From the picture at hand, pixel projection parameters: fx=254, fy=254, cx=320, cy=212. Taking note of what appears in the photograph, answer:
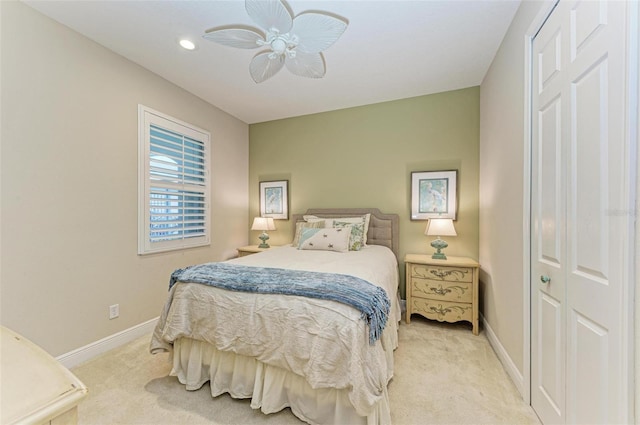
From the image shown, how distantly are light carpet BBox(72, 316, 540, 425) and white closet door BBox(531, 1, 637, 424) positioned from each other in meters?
0.30

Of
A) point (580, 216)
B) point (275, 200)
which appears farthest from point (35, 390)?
point (275, 200)

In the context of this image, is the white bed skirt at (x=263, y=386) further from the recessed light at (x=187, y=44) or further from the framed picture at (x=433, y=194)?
the recessed light at (x=187, y=44)

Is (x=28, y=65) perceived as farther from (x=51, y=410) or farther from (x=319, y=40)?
(x=51, y=410)

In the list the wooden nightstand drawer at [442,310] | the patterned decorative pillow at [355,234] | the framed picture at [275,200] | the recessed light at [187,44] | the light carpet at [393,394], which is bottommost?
the light carpet at [393,394]

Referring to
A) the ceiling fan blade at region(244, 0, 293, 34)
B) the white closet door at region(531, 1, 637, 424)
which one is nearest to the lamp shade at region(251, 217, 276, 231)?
the ceiling fan blade at region(244, 0, 293, 34)

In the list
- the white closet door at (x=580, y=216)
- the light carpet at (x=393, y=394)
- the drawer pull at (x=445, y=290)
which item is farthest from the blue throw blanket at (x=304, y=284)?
the drawer pull at (x=445, y=290)

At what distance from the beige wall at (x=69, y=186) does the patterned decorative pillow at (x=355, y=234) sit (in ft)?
6.83

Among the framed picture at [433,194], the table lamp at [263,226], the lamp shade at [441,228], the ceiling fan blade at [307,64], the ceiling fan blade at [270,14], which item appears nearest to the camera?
the ceiling fan blade at [270,14]

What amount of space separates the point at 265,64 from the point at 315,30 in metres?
0.51

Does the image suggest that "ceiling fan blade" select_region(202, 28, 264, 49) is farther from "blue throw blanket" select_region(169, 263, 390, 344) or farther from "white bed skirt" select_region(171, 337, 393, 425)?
"white bed skirt" select_region(171, 337, 393, 425)

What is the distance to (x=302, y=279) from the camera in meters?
1.65

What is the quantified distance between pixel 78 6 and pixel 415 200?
11.8ft

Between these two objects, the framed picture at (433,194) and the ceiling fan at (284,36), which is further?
the framed picture at (433,194)

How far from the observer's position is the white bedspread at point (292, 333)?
1311mm
